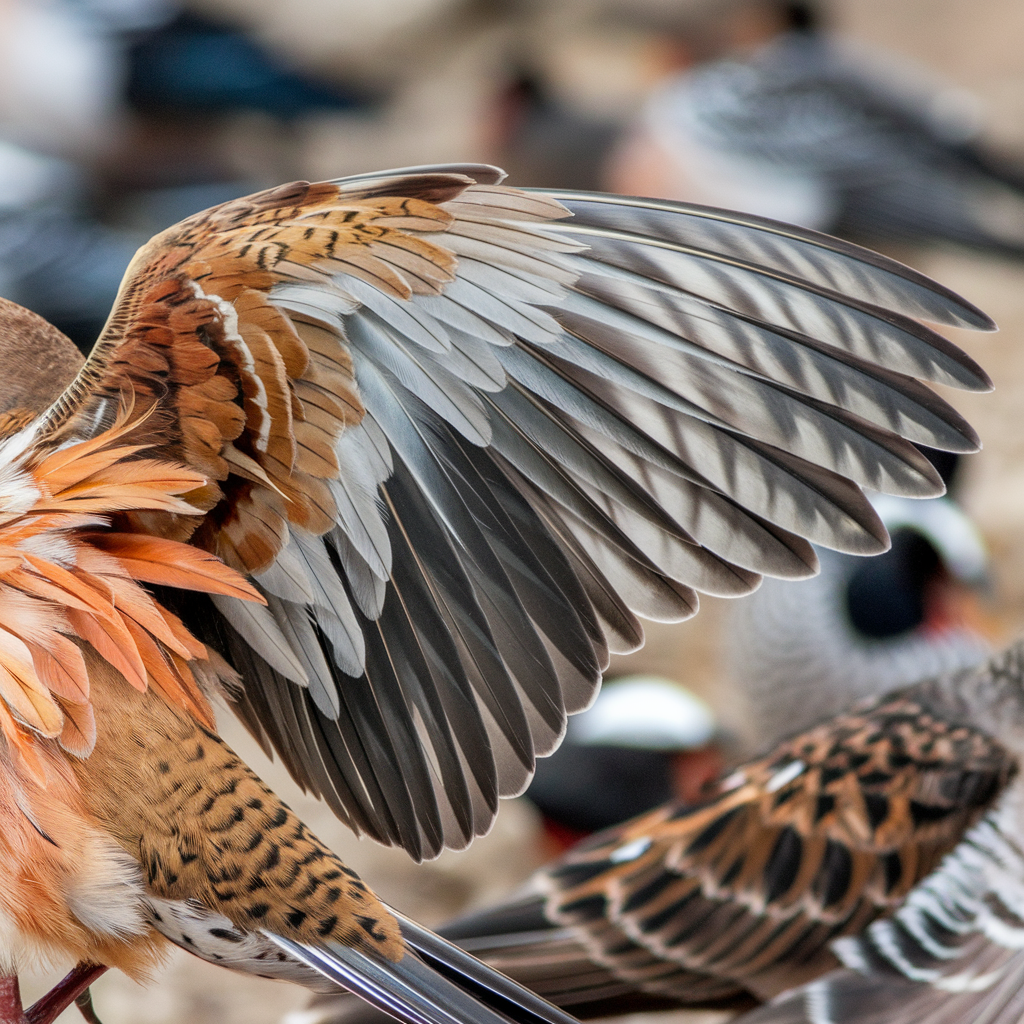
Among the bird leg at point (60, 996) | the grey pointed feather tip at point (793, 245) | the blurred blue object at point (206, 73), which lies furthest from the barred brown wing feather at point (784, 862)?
the blurred blue object at point (206, 73)

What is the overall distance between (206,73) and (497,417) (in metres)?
6.51

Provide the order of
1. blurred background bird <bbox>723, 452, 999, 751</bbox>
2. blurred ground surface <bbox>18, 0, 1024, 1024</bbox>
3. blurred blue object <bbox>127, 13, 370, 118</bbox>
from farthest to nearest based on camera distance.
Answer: blurred blue object <bbox>127, 13, 370, 118</bbox> → blurred background bird <bbox>723, 452, 999, 751</bbox> → blurred ground surface <bbox>18, 0, 1024, 1024</bbox>

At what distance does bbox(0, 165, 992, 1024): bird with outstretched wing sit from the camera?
56.2 inches

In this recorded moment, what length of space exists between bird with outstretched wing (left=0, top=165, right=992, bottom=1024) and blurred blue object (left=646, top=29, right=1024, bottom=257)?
187 inches

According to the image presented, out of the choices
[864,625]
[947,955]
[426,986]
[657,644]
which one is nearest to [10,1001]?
[426,986]

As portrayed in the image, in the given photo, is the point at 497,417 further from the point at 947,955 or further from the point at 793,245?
the point at 947,955

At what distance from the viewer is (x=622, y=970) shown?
2473mm

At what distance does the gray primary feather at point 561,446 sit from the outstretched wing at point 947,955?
1.07 metres

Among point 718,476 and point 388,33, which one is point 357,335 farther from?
Result: point 388,33

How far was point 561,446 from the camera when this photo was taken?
1523 millimetres

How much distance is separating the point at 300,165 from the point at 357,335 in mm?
6637

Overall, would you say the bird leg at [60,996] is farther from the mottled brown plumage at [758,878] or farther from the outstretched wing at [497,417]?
the mottled brown plumage at [758,878]

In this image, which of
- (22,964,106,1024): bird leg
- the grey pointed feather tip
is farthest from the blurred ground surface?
the grey pointed feather tip

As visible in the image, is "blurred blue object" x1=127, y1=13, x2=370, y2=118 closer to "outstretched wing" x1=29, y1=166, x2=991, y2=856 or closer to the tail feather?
"outstretched wing" x1=29, y1=166, x2=991, y2=856
